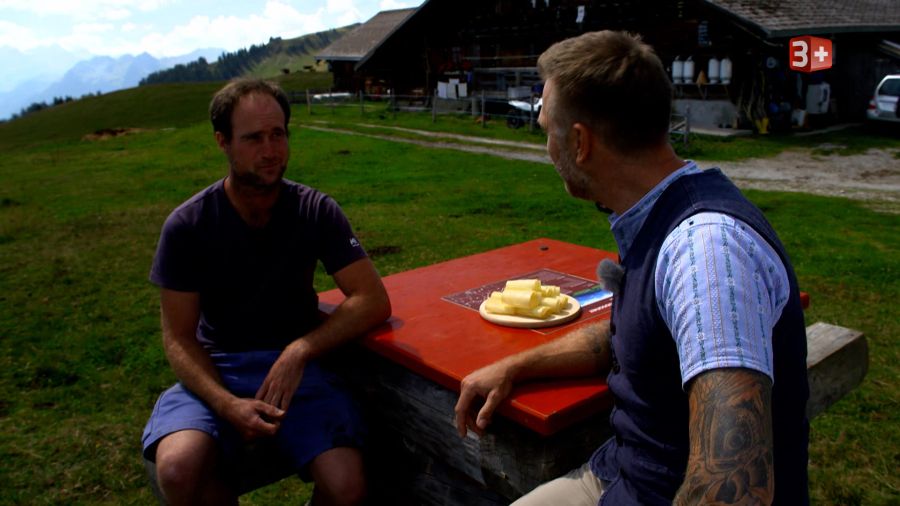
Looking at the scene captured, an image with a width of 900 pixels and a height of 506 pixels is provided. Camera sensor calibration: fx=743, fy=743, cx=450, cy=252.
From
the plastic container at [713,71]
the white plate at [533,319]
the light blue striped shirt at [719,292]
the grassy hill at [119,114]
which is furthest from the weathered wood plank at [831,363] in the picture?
the grassy hill at [119,114]

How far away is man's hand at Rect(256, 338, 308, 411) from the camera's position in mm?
2941

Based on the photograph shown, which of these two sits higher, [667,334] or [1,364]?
[667,334]

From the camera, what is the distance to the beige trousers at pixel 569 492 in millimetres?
2229

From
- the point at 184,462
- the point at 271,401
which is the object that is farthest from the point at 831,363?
the point at 184,462

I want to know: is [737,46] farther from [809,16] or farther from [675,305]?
[675,305]

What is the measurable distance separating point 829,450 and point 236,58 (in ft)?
651

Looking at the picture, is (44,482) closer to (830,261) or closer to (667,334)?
(667,334)

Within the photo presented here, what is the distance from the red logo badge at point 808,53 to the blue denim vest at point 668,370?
20840 millimetres

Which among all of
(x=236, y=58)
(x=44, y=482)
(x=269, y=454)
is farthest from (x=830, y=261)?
(x=236, y=58)

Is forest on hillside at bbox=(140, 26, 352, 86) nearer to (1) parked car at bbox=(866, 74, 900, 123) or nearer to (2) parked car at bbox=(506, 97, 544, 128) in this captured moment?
(2) parked car at bbox=(506, 97, 544, 128)

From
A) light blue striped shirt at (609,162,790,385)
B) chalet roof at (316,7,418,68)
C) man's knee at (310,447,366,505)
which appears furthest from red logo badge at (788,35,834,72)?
chalet roof at (316,7,418,68)

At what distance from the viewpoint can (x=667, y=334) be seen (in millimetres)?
1685

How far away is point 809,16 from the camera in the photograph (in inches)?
808

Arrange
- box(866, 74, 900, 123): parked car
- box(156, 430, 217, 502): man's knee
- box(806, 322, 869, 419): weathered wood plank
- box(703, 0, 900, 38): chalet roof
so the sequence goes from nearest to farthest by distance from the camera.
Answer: box(156, 430, 217, 502): man's knee
box(806, 322, 869, 419): weathered wood plank
box(703, 0, 900, 38): chalet roof
box(866, 74, 900, 123): parked car
